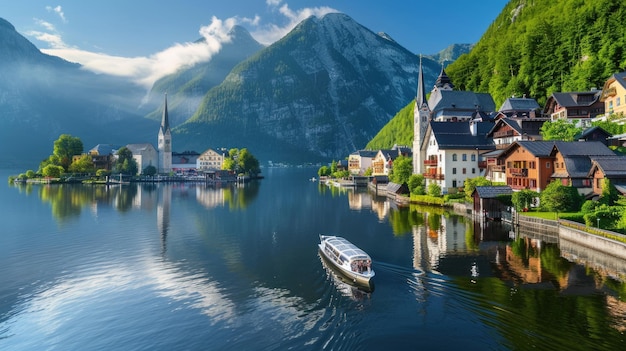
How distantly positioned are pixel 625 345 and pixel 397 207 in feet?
228

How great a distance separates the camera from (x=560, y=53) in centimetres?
14362

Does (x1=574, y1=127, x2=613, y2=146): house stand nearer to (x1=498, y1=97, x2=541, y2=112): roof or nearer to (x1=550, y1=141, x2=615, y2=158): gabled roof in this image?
(x1=550, y1=141, x2=615, y2=158): gabled roof

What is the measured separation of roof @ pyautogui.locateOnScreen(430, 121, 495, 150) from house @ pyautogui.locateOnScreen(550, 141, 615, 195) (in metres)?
29.6

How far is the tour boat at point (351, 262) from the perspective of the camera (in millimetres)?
36438

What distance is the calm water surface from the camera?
26.4 metres

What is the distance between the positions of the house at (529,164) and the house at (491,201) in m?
4.28

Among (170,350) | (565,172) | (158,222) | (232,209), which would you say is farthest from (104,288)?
(565,172)

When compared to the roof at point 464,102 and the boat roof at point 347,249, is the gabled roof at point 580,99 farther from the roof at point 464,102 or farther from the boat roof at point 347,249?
the boat roof at point 347,249

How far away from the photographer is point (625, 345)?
24.2m

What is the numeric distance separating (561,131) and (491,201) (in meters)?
27.1

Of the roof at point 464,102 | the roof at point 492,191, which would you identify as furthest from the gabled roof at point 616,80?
the roof at point 464,102

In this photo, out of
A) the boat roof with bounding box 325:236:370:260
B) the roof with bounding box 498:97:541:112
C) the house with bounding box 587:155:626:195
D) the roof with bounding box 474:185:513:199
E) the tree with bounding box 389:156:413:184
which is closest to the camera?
the boat roof with bounding box 325:236:370:260

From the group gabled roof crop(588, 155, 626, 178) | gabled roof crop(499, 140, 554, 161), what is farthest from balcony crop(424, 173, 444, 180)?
gabled roof crop(588, 155, 626, 178)

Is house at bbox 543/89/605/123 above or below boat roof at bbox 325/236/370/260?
above
